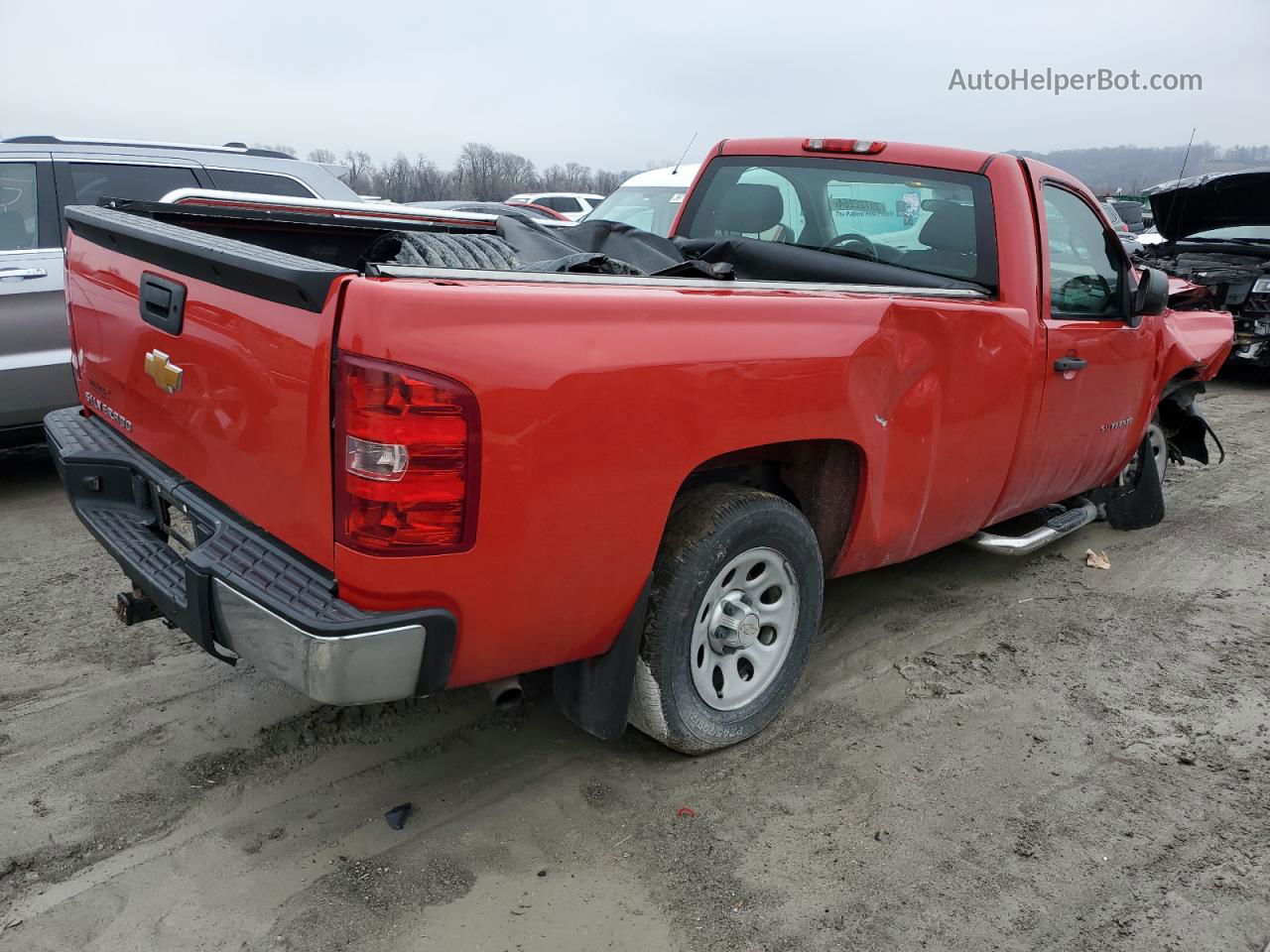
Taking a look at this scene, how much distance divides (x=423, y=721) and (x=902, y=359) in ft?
6.41

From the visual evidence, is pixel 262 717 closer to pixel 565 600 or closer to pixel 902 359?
pixel 565 600

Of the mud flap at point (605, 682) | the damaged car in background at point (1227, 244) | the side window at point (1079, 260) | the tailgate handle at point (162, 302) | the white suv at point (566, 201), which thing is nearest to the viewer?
the tailgate handle at point (162, 302)

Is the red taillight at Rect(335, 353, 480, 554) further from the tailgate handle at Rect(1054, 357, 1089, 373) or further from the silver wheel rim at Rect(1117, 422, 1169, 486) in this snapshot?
the silver wheel rim at Rect(1117, 422, 1169, 486)

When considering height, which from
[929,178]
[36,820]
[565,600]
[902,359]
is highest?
[929,178]

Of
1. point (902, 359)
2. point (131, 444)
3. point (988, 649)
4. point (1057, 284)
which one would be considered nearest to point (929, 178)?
point (1057, 284)

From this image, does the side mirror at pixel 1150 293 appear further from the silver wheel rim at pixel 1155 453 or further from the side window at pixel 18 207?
the side window at pixel 18 207

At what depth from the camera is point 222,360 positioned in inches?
94.7

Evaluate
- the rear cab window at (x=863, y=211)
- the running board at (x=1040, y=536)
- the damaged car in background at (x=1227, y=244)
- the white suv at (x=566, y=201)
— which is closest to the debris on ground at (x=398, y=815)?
the running board at (x=1040, y=536)

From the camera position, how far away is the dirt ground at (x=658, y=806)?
2.42 metres

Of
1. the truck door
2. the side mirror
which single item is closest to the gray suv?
the truck door

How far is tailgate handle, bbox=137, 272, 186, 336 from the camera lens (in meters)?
2.55

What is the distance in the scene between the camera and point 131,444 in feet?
9.95

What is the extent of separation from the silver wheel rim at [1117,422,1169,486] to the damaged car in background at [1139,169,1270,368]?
14.0 ft

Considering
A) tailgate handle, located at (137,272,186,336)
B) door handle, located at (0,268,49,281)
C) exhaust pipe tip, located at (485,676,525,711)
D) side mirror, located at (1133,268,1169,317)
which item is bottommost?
exhaust pipe tip, located at (485,676,525,711)
